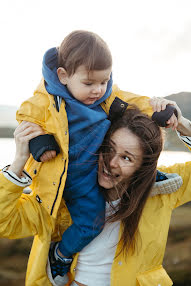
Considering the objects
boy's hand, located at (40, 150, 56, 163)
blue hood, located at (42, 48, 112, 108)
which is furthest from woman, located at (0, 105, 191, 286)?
blue hood, located at (42, 48, 112, 108)

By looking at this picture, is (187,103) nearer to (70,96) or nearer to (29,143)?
(70,96)

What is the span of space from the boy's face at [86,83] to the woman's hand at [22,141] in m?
0.23

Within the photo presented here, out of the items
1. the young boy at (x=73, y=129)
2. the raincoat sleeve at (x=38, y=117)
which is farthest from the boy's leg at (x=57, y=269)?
the raincoat sleeve at (x=38, y=117)

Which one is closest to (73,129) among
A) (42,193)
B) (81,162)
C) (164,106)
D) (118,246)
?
(81,162)

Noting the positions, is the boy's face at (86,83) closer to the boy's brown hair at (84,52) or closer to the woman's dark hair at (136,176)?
the boy's brown hair at (84,52)

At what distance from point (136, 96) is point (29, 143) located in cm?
57

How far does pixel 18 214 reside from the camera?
1.23m

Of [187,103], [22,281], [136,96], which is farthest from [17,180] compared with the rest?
[187,103]

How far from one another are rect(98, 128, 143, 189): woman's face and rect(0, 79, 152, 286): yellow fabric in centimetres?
18

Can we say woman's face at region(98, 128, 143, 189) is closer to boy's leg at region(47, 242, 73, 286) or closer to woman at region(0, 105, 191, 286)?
woman at region(0, 105, 191, 286)

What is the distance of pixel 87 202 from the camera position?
127 centimetres

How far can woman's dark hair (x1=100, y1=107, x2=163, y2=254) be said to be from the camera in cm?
127

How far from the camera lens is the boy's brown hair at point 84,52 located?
1.14 metres

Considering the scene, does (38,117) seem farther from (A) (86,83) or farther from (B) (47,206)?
(B) (47,206)
